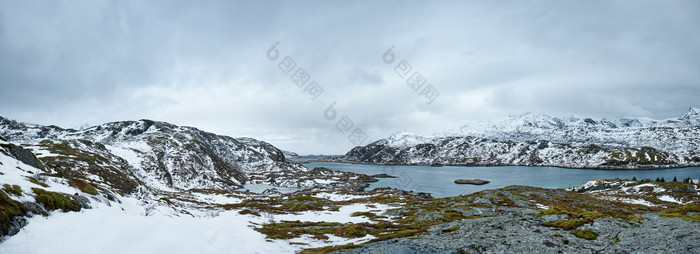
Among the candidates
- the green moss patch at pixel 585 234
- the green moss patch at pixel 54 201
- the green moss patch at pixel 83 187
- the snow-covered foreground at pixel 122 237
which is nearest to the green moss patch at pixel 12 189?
the green moss patch at pixel 54 201

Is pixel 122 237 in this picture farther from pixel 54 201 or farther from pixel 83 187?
pixel 83 187

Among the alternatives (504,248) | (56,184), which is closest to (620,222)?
(504,248)

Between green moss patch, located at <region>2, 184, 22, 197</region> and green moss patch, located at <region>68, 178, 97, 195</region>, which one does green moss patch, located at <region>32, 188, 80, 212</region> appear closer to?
green moss patch, located at <region>2, 184, 22, 197</region>

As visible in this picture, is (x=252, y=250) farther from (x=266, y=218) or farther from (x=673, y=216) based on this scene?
(x=673, y=216)

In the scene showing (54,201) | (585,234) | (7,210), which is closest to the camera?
(7,210)

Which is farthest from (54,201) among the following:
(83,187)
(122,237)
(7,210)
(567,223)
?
(567,223)

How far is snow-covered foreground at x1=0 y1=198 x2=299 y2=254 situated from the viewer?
49.2 feet

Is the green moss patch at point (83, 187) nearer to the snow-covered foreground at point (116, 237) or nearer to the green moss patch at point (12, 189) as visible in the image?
the snow-covered foreground at point (116, 237)

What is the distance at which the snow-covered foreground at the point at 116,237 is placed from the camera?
15.0 metres

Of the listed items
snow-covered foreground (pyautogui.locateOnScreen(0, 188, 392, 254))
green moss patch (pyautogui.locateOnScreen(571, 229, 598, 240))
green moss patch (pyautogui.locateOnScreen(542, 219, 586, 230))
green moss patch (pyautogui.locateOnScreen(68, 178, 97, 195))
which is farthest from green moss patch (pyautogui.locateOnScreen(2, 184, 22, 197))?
→ green moss patch (pyautogui.locateOnScreen(542, 219, 586, 230))

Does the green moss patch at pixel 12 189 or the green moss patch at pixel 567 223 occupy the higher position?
the green moss patch at pixel 12 189

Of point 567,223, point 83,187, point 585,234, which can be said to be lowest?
point 585,234

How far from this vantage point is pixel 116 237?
1772 cm

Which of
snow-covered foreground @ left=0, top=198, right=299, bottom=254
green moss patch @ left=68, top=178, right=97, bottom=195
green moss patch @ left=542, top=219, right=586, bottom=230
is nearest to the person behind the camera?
snow-covered foreground @ left=0, top=198, right=299, bottom=254
